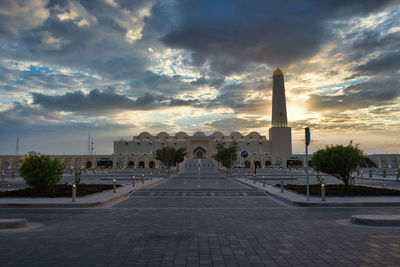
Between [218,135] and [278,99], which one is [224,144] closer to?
[278,99]

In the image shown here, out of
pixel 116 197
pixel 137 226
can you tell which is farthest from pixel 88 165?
pixel 137 226

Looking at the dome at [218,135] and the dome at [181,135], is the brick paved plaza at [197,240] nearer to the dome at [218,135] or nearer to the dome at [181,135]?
the dome at [218,135]

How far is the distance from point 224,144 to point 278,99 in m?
23.2

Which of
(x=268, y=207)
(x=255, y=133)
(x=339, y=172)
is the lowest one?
(x=268, y=207)

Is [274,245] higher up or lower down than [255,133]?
lower down

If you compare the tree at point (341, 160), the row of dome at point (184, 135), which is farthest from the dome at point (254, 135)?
the tree at point (341, 160)

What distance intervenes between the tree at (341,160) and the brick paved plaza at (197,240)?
660 cm

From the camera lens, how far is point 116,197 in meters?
16.4

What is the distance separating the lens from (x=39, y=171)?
16.8 meters

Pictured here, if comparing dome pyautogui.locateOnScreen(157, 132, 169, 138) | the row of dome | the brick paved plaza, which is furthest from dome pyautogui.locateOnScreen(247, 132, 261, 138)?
the brick paved plaza

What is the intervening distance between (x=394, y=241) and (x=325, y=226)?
2027 millimetres

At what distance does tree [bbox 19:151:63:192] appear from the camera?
16875 millimetres

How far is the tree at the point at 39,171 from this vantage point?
55.4 ft

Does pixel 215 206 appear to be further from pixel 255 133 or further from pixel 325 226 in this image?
pixel 255 133
